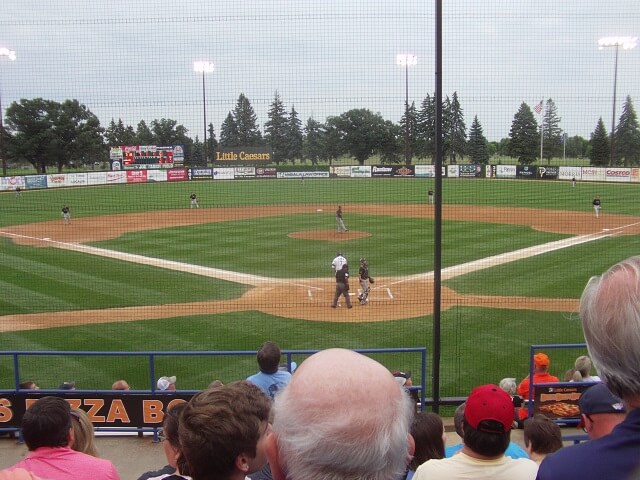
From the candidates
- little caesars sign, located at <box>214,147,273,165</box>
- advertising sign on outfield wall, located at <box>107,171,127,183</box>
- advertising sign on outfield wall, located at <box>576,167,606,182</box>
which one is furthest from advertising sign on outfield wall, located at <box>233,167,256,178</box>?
advertising sign on outfield wall, located at <box>576,167,606,182</box>

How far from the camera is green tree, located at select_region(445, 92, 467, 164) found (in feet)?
41.0

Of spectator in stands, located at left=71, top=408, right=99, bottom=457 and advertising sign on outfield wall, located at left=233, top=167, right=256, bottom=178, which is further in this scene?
advertising sign on outfield wall, located at left=233, top=167, right=256, bottom=178

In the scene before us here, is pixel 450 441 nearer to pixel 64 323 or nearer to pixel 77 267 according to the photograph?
pixel 64 323

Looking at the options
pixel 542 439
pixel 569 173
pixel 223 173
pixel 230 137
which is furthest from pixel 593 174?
pixel 542 439

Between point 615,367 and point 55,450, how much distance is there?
3.08 meters

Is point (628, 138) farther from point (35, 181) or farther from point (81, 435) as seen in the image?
point (35, 181)

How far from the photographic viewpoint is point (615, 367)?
69.1 inches

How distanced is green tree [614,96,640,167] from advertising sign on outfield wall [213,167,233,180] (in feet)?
109

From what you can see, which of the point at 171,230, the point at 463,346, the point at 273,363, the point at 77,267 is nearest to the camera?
the point at 273,363

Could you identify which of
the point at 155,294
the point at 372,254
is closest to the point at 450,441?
the point at 155,294

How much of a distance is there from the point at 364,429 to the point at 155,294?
16660 millimetres

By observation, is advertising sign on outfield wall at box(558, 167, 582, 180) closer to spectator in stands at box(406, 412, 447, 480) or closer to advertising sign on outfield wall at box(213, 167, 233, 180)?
advertising sign on outfield wall at box(213, 167, 233, 180)

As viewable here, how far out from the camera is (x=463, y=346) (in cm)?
1238

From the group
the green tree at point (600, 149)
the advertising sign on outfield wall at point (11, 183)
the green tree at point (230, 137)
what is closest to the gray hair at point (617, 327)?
the green tree at point (600, 149)
